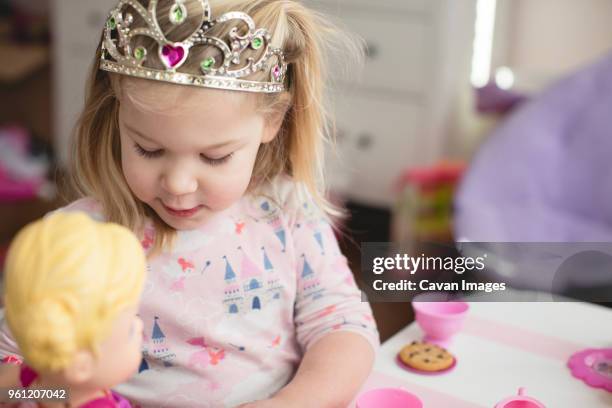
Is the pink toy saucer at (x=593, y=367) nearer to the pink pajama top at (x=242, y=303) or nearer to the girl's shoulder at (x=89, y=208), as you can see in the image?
the pink pajama top at (x=242, y=303)

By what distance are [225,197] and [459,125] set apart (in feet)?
6.50

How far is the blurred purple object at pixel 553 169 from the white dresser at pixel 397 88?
1.24ft

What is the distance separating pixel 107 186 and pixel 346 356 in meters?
0.33

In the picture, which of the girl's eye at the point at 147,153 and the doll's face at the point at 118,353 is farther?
the girl's eye at the point at 147,153

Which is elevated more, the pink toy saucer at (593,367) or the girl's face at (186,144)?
the girl's face at (186,144)

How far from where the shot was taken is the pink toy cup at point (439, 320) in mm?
977

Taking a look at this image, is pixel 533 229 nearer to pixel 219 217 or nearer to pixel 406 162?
pixel 406 162

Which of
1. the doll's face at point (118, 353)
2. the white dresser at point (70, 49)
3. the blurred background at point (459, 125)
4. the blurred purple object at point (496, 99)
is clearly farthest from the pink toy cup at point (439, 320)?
the white dresser at point (70, 49)

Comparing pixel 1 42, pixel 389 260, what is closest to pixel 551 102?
pixel 389 260

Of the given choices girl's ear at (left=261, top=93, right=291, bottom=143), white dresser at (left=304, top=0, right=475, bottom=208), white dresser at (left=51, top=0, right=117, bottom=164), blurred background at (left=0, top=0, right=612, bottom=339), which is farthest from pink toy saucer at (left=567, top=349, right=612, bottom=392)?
white dresser at (left=51, top=0, right=117, bottom=164)

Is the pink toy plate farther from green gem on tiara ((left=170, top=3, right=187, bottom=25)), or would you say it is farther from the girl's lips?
green gem on tiara ((left=170, top=3, right=187, bottom=25))

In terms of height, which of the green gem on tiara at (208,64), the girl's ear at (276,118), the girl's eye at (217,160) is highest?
the green gem on tiara at (208,64)

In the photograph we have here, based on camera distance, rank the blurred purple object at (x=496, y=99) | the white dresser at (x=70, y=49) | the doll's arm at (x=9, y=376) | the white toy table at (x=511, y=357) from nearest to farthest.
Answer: the doll's arm at (x=9, y=376) → the white toy table at (x=511, y=357) → the blurred purple object at (x=496, y=99) → the white dresser at (x=70, y=49)

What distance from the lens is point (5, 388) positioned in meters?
0.65
